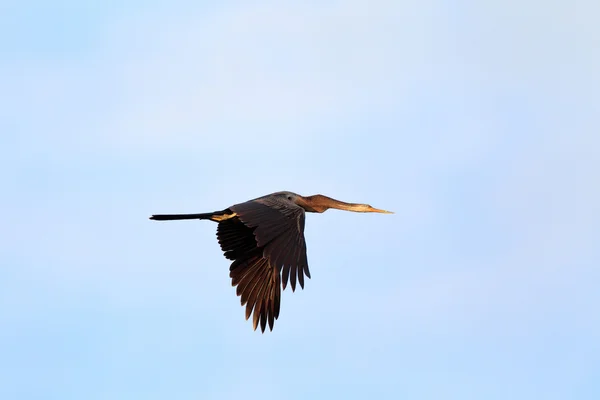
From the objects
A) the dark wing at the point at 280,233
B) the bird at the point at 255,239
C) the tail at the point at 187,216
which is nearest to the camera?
the dark wing at the point at 280,233

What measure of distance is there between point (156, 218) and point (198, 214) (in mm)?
873

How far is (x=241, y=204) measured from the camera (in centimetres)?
2094

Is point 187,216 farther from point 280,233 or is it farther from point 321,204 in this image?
point 321,204

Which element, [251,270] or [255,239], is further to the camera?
[251,270]

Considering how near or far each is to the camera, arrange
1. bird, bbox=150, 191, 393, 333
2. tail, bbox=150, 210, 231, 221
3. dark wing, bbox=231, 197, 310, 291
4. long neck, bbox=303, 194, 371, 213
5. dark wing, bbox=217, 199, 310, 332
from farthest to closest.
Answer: long neck, bbox=303, 194, 371, 213, dark wing, bbox=217, 199, 310, 332, tail, bbox=150, 210, 231, 221, bird, bbox=150, 191, 393, 333, dark wing, bbox=231, 197, 310, 291

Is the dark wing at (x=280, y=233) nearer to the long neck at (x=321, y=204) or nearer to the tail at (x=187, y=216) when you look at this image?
the tail at (x=187, y=216)

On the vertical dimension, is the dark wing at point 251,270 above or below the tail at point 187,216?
below

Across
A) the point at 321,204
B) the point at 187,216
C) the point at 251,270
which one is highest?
the point at 321,204

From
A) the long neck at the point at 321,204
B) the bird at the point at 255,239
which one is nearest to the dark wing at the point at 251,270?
the bird at the point at 255,239

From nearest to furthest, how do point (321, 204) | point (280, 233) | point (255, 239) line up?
point (280, 233) < point (255, 239) < point (321, 204)

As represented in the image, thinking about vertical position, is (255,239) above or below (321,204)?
below

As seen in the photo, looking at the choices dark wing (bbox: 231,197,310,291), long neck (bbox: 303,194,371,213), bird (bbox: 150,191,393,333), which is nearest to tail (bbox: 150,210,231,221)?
bird (bbox: 150,191,393,333)

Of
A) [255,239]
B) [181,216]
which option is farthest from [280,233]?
[181,216]

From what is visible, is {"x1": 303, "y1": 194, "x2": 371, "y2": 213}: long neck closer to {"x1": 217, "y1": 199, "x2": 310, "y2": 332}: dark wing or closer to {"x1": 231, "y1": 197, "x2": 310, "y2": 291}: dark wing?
{"x1": 217, "y1": 199, "x2": 310, "y2": 332}: dark wing
